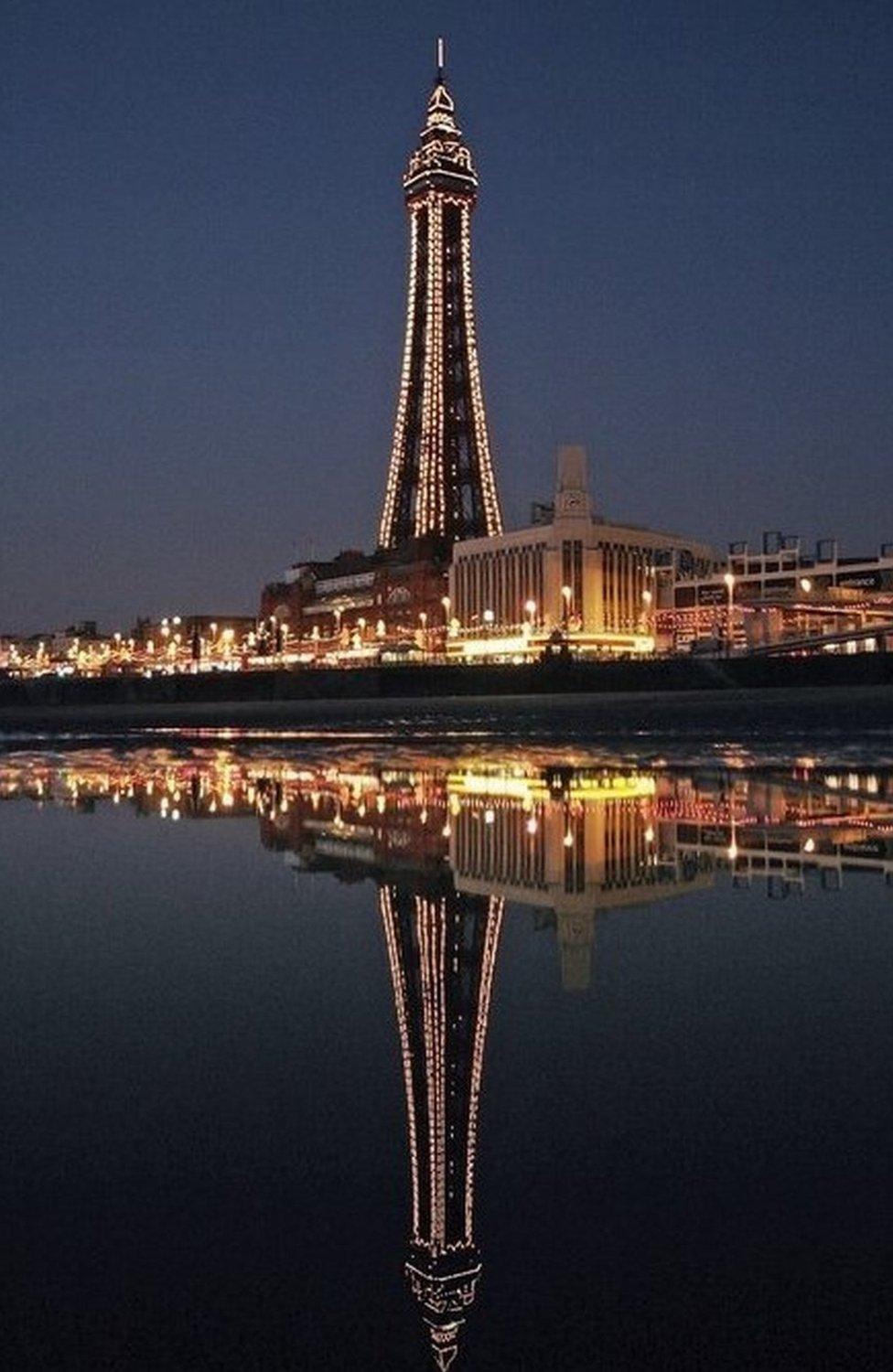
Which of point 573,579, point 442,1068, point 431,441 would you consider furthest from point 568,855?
point 431,441

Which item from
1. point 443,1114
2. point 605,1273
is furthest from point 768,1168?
point 443,1114

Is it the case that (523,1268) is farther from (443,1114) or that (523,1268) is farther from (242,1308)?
(443,1114)

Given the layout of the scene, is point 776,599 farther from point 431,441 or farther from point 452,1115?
point 452,1115

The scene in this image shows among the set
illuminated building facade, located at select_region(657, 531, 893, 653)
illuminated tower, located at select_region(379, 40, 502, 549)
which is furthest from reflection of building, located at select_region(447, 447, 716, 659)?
illuminated tower, located at select_region(379, 40, 502, 549)

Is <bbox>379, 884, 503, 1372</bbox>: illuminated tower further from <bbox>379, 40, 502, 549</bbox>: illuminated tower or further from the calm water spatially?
<bbox>379, 40, 502, 549</bbox>: illuminated tower

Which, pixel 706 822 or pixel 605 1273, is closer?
pixel 605 1273

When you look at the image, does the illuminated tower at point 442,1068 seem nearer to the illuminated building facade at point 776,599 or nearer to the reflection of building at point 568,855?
the reflection of building at point 568,855
